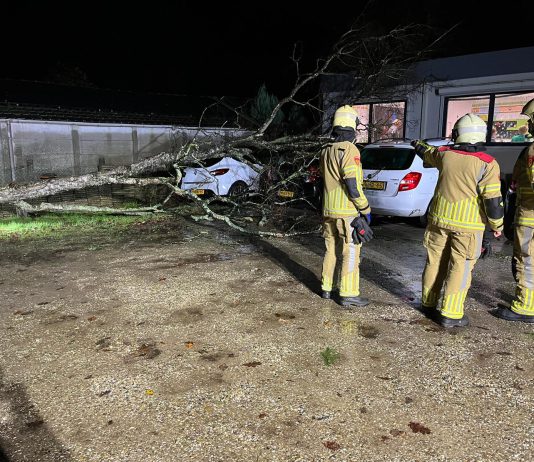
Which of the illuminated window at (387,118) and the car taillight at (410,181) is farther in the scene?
the illuminated window at (387,118)

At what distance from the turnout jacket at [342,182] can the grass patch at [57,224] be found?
231 inches

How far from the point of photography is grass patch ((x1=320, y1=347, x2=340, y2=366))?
12.2 feet

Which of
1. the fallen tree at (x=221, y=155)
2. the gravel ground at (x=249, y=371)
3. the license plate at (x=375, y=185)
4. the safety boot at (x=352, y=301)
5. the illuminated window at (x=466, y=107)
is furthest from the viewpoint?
the illuminated window at (x=466, y=107)

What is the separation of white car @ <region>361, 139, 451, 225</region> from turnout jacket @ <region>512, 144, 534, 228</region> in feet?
11.6

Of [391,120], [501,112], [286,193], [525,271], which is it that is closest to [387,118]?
[391,120]

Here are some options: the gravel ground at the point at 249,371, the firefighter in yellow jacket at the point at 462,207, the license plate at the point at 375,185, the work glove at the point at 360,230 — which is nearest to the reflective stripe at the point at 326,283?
the gravel ground at the point at 249,371

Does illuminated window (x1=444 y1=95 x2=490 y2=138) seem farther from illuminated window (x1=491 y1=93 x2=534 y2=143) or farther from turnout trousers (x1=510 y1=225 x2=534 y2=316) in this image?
turnout trousers (x1=510 y1=225 x2=534 y2=316)

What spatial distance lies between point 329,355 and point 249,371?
2.25ft

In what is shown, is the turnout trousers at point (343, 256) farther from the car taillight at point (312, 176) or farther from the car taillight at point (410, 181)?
the car taillight at point (312, 176)

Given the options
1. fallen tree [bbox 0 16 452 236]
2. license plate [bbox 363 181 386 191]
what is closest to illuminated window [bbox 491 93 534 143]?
fallen tree [bbox 0 16 452 236]

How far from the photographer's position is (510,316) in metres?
4.53

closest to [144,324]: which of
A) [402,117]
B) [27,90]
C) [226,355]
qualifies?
[226,355]

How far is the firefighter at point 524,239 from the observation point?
4406 millimetres

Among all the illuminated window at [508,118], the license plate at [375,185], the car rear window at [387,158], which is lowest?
the license plate at [375,185]
